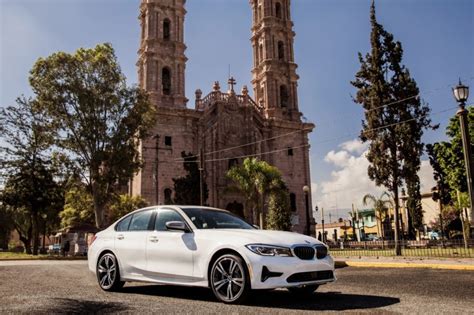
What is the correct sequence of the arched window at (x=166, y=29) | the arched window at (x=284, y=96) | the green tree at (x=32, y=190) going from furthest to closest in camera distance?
the arched window at (x=284, y=96)
the arched window at (x=166, y=29)
the green tree at (x=32, y=190)

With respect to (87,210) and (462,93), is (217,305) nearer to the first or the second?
(462,93)

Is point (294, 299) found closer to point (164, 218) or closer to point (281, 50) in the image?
point (164, 218)

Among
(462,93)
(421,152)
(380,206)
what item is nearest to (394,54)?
(421,152)

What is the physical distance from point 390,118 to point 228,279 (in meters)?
19.5

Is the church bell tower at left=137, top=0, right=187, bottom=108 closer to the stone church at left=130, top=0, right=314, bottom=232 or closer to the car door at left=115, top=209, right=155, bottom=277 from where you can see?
the stone church at left=130, top=0, right=314, bottom=232

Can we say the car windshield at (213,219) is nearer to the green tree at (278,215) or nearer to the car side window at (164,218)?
the car side window at (164,218)

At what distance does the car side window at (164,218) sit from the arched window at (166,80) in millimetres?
35814

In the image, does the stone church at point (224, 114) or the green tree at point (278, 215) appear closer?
the green tree at point (278, 215)

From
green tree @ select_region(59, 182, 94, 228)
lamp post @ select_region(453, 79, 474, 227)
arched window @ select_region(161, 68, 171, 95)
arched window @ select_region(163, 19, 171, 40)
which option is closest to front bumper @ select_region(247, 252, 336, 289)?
lamp post @ select_region(453, 79, 474, 227)

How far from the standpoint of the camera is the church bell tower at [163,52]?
40312mm

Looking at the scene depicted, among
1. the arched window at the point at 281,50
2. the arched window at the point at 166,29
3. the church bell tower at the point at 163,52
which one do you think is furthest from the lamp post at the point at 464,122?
the arched window at the point at 281,50

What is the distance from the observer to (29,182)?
30078 mm

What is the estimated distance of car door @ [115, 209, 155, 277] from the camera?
257 inches

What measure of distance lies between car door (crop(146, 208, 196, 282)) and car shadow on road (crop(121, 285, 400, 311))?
1.20 feet
